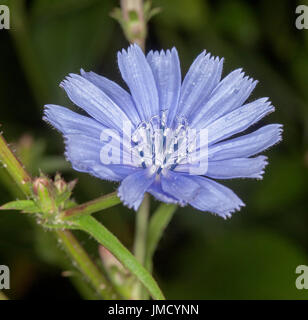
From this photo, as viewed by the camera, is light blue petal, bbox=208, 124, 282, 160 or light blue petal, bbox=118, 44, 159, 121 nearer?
light blue petal, bbox=208, 124, 282, 160

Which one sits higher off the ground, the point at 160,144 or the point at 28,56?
the point at 28,56

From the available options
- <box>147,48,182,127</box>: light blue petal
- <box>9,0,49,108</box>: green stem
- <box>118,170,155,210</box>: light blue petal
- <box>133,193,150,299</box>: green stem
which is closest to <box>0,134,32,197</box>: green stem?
<box>118,170,155,210</box>: light blue petal

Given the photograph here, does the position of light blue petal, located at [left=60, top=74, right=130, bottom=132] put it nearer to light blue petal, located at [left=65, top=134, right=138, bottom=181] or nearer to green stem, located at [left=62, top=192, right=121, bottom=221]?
light blue petal, located at [left=65, top=134, right=138, bottom=181]

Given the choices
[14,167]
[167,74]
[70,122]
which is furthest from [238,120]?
[14,167]

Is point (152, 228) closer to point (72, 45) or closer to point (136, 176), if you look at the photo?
point (136, 176)

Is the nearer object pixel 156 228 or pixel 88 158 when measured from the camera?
pixel 88 158

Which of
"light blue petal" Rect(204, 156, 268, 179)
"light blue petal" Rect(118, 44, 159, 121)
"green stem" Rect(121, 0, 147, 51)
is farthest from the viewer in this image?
"green stem" Rect(121, 0, 147, 51)

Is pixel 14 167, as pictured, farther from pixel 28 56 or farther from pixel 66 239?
pixel 28 56
